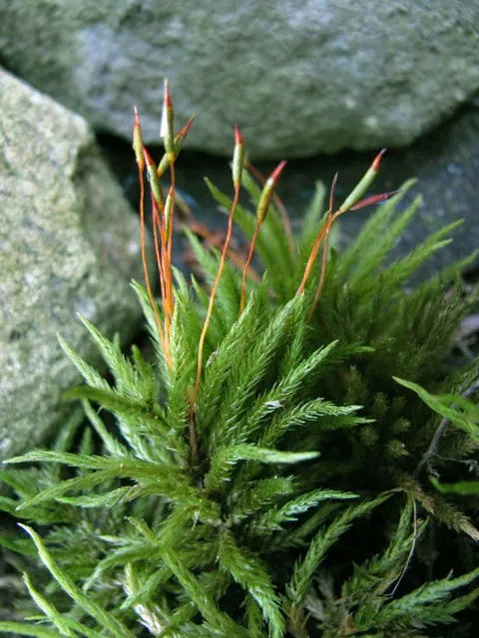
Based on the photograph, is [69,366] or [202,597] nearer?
[202,597]

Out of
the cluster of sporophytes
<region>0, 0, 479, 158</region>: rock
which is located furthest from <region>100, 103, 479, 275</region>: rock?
the cluster of sporophytes

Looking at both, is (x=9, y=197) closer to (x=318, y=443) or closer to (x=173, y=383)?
(x=173, y=383)

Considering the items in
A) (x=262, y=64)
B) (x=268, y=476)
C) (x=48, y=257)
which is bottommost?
(x=268, y=476)

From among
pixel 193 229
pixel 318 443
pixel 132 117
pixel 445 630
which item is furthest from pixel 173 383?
pixel 132 117

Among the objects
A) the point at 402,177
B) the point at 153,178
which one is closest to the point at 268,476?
the point at 153,178

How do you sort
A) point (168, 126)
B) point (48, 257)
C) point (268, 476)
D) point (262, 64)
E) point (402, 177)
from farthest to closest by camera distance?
point (402, 177), point (262, 64), point (48, 257), point (268, 476), point (168, 126)

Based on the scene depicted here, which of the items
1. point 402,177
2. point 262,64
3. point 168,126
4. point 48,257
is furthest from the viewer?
point 402,177

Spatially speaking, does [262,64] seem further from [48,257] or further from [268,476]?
[268,476]
